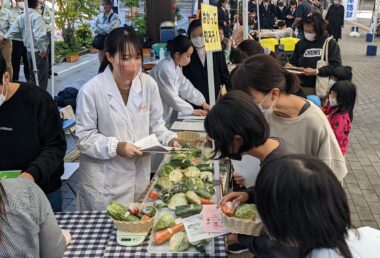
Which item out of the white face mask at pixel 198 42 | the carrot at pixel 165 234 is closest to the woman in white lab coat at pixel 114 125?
the carrot at pixel 165 234

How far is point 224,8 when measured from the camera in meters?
12.0

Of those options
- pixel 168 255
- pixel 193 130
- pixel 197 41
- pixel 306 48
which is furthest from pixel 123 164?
pixel 306 48

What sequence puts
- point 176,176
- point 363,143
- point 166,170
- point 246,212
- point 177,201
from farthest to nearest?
point 363,143, point 166,170, point 176,176, point 177,201, point 246,212

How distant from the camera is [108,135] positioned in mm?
2605

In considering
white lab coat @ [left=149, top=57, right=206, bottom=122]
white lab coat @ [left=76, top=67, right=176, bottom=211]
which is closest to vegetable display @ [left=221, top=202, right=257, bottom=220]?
white lab coat @ [left=76, top=67, right=176, bottom=211]

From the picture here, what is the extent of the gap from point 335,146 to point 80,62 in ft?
34.8

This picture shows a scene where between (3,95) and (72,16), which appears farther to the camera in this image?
(72,16)

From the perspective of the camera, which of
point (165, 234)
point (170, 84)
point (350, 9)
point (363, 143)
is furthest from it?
point (350, 9)

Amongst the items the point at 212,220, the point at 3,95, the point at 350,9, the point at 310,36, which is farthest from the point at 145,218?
the point at 350,9

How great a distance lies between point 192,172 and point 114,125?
655 millimetres

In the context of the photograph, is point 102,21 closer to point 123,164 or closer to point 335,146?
point 123,164

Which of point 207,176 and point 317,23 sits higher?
point 317,23

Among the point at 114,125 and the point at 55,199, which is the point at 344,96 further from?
the point at 55,199

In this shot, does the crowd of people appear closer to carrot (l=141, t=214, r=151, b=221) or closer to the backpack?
carrot (l=141, t=214, r=151, b=221)
